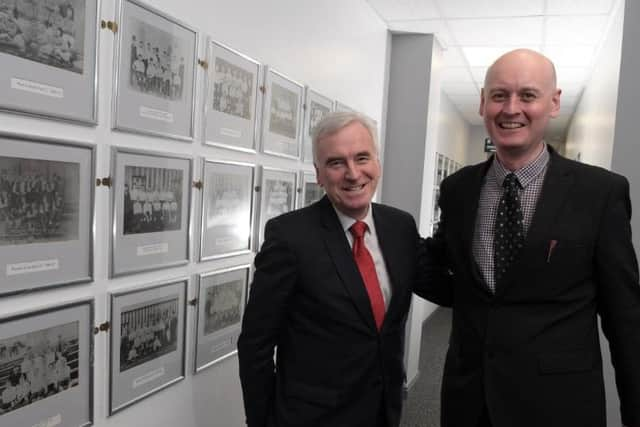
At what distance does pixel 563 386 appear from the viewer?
4.15 feet

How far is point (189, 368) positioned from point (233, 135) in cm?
96

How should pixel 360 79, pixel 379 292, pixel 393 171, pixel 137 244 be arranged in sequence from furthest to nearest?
pixel 393 171, pixel 360 79, pixel 137 244, pixel 379 292

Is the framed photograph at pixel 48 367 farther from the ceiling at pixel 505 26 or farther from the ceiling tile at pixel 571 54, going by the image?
the ceiling tile at pixel 571 54

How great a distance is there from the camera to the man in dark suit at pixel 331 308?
1341mm

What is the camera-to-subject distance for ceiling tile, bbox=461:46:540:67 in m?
4.23

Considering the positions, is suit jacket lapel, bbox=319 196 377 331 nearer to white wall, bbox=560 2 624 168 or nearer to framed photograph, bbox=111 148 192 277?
framed photograph, bbox=111 148 192 277

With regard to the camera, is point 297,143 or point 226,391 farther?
point 297,143

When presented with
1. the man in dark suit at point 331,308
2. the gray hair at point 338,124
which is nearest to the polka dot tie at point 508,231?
the man in dark suit at point 331,308

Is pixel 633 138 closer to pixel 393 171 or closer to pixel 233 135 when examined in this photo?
pixel 393 171

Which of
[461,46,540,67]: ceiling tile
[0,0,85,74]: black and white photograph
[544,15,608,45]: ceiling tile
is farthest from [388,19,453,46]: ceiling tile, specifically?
[0,0,85,74]: black and white photograph

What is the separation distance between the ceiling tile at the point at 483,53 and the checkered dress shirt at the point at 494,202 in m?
3.24

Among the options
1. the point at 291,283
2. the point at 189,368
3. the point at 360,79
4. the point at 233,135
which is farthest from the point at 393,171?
the point at 291,283

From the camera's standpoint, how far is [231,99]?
2.00 m

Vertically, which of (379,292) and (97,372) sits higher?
(379,292)
